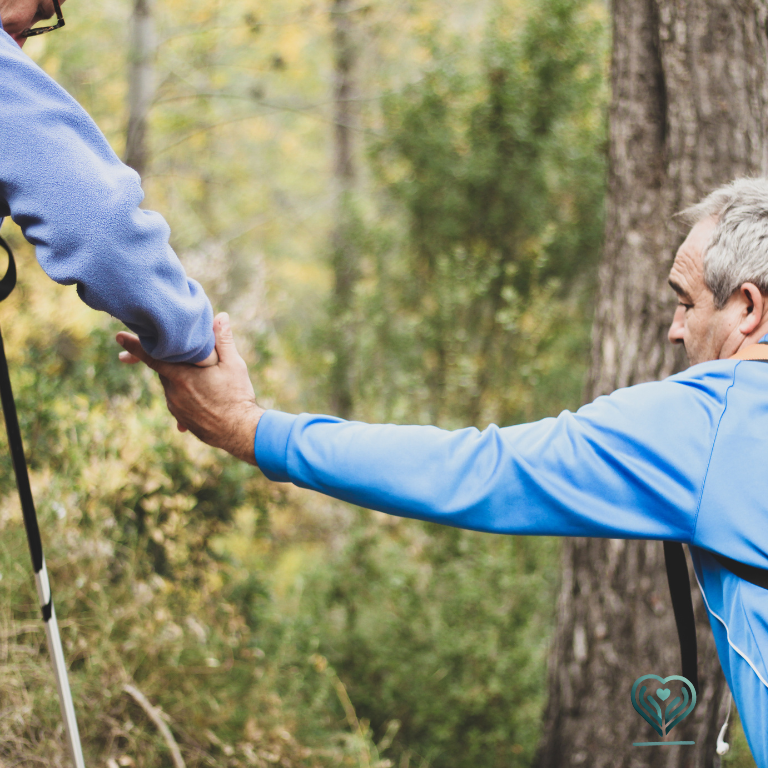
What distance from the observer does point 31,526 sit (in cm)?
168

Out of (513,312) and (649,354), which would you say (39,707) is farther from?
(513,312)

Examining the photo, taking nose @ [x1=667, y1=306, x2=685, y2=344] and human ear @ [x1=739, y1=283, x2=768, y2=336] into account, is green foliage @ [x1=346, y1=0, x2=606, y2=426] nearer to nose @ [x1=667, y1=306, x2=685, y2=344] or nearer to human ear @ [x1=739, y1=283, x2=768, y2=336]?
nose @ [x1=667, y1=306, x2=685, y2=344]

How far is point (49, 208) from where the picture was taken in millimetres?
1266

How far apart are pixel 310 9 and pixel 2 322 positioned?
398cm

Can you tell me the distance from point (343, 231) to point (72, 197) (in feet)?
17.8

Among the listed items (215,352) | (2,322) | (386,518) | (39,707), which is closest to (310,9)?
(2,322)

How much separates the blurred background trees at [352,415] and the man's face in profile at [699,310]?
2064 mm

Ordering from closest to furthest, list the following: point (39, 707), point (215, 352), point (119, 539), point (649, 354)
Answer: point (215, 352) < point (39, 707) < point (649, 354) < point (119, 539)

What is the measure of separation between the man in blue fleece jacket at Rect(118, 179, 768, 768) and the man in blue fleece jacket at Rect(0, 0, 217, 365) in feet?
1.47

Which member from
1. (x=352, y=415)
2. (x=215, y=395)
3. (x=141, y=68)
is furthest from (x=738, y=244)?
(x=141, y=68)

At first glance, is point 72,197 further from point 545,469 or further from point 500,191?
point 500,191

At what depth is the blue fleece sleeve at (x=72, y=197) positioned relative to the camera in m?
1.26

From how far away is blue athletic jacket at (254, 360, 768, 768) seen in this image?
1.34 m

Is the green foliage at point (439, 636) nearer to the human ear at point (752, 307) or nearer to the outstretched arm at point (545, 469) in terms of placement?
the outstretched arm at point (545, 469)
